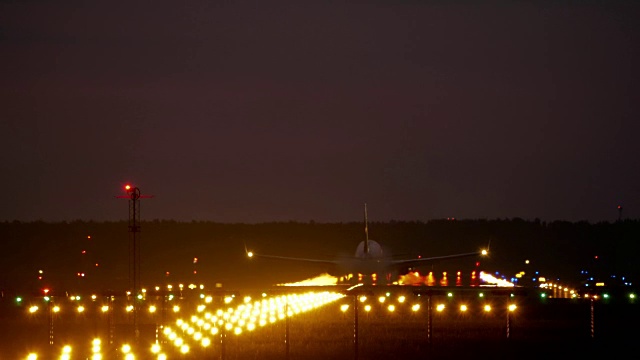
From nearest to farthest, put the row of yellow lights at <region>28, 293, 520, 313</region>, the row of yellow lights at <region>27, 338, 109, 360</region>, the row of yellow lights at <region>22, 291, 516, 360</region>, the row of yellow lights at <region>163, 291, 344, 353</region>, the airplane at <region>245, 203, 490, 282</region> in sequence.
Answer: the row of yellow lights at <region>27, 338, 109, 360</region> → the row of yellow lights at <region>22, 291, 516, 360</region> → the row of yellow lights at <region>163, 291, 344, 353</region> → the row of yellow lights at <region>28, 293, 520, 313</region> → the airplane at <region>245, 203, 490, 282</region>

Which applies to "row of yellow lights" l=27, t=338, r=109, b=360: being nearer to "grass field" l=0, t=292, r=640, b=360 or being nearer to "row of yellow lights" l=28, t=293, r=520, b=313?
"grass field" l=0, t=292, r=640, b=360

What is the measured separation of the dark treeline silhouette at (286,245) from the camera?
5030 inches

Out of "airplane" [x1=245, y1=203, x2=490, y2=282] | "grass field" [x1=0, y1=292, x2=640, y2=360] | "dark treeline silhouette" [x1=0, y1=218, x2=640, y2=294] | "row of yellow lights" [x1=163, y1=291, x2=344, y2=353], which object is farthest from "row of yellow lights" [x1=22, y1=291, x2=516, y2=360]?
"dark treeline silhouette" [x1=0, y1=218, x2=640, y2=294]

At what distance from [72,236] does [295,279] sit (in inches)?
1962

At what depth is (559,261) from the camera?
461 feet

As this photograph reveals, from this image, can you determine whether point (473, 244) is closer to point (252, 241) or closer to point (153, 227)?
point (252, 241)

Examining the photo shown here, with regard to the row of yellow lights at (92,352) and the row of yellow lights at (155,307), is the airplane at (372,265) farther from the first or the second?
the row of yellow lights at (92,352)

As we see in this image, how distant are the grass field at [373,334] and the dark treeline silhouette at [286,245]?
65742mm

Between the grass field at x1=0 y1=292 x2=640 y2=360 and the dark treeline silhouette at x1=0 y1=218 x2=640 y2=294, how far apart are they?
65742mm

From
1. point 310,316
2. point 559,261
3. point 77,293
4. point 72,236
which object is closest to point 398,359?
point 77,293

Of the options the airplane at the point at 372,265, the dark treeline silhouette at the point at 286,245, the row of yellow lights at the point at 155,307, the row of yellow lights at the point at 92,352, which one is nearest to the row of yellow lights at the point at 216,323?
the row of yellow lights at the point at 155,307

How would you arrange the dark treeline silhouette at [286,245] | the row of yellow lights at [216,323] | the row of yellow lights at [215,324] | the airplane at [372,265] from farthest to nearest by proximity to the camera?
the dark treeline silhouette at [286,245] → the airplane at [372,265] → the row of yellow lights at [216,323] → the row of yellow lights at [215,324]

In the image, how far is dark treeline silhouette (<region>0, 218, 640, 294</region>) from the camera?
419 feet

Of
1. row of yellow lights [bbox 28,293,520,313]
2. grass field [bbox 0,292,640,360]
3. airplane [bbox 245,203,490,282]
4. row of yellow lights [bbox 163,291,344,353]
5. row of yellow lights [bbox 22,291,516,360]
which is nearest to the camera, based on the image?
row of yellow lights [bbox 22,291,516,360]
